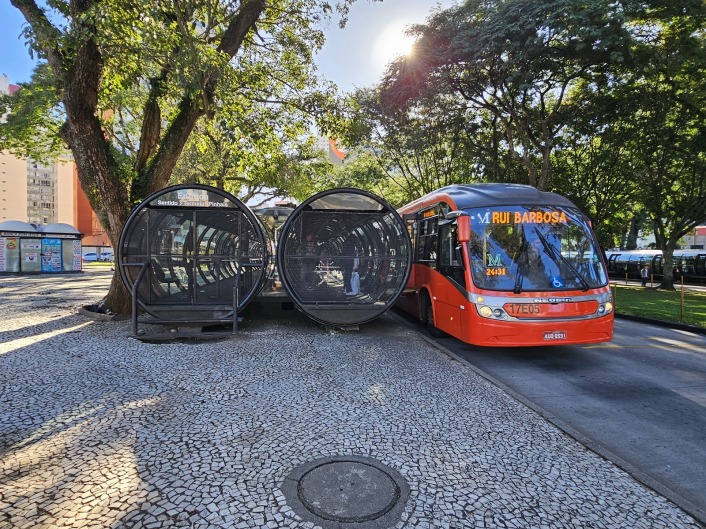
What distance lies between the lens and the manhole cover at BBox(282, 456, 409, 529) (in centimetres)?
275

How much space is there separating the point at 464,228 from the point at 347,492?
475cm

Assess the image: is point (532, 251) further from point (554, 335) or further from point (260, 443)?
point (260, 443)

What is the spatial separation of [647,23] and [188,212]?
13.6 meters

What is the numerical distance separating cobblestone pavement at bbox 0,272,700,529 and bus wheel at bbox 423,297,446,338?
1945 millimetres

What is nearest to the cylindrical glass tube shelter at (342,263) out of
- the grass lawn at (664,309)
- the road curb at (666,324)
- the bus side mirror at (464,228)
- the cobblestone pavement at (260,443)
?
the bus side mirror at (464,228)

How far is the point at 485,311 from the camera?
21.4 ft

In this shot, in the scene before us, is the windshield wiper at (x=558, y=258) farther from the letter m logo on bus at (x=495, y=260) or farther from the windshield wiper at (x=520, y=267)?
the letter m logo on bus at (x=495, y=260)

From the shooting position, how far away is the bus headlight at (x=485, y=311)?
6492 mm

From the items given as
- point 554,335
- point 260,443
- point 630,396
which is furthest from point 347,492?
point 554,335

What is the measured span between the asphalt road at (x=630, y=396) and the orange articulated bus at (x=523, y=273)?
58 centimetres

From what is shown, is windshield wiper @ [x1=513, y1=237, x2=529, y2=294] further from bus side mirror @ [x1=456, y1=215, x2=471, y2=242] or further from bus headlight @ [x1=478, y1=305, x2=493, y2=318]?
bus side mirror @ [x1=456, y1=215, x2=471, y2=242]

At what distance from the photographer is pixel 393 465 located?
11.2 feet

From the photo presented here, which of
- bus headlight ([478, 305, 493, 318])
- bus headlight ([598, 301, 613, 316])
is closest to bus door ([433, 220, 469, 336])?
bus headlight ([478, 305, 493, 318])

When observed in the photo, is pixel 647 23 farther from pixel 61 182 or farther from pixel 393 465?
pixel 61 182
